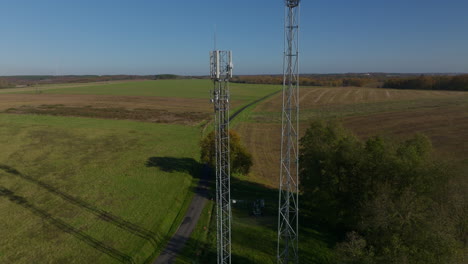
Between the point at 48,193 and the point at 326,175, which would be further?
the point at 48,193

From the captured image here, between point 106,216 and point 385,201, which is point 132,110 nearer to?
point 106,216

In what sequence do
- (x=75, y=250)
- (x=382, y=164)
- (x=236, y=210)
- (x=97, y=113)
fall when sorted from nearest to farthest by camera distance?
(x=382, y=164), (x=75, y=250), (x=236, y=210), (x=97, y=113)

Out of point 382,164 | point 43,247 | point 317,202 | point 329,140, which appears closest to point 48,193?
point 43,247

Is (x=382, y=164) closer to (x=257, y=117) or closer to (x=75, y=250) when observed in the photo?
(x=75, y=250)

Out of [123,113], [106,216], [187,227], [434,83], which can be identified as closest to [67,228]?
[106,216]

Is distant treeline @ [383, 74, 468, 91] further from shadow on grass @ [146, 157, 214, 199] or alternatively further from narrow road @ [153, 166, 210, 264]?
narrow road @ [153, 166, 210, 264]

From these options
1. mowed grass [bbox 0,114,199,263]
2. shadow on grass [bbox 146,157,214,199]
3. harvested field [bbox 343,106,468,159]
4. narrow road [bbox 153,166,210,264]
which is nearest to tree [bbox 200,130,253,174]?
shadow on grass [bbox 146,157,214,199]

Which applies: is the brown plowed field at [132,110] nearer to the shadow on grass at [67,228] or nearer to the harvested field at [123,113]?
the harvested field at [123,113]
